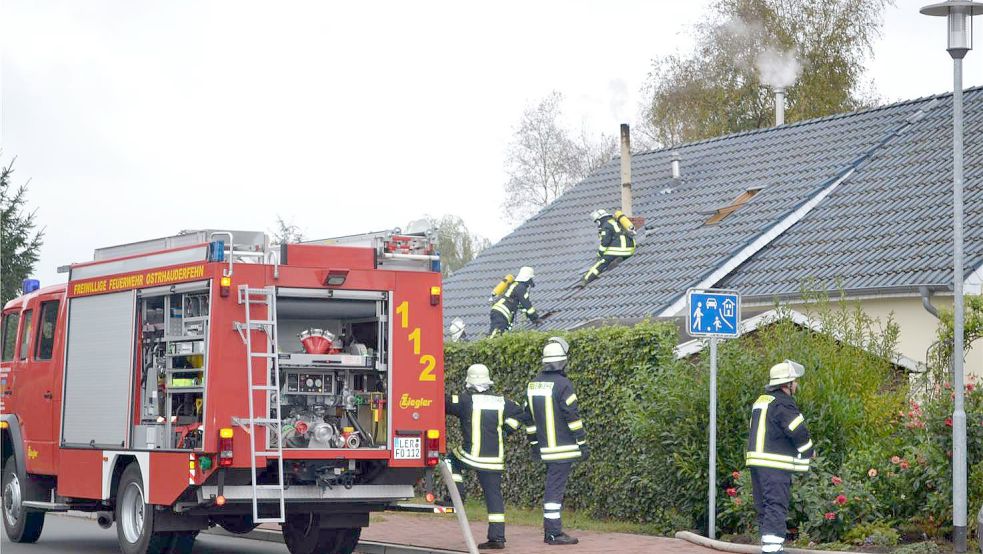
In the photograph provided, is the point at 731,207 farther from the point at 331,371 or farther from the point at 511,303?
the point at 331,371

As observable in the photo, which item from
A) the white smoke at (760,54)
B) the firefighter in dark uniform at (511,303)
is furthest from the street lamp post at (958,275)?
the white smoke at (760,54)

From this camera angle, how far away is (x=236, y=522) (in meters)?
13.4

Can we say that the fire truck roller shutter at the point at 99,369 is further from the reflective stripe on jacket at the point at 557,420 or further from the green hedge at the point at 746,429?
the green hedge at the point at 746,429

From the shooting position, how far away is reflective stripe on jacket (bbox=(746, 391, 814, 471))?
12000mm

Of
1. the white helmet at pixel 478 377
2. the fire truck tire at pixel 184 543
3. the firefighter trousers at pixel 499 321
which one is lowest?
the fire truck tire at pixel 184 543

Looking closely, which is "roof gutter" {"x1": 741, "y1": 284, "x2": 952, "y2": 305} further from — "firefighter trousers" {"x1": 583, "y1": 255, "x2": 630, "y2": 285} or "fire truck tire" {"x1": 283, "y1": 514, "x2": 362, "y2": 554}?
"fire truck tire" {"x1": 283, "y1": 514, "x2": 362, "y2": 554}

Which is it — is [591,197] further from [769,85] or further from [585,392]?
[585,392]

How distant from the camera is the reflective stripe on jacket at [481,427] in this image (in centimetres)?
1375

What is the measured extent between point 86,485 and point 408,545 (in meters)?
3.26

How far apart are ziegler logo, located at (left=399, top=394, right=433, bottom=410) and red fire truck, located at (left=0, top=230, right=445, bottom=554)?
0.02m

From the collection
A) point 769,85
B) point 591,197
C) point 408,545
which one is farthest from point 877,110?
point 408,545

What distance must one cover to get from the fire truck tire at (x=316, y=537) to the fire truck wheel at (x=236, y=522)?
0.42 m

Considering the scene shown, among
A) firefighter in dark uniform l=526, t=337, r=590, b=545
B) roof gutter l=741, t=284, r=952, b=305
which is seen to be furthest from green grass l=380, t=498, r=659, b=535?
roof gutter l=741, t=284, r=952, b=305

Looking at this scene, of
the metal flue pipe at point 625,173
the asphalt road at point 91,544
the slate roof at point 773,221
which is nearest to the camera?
the asphalt road at point 91,544
